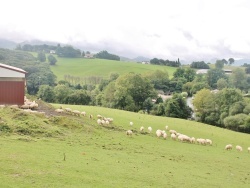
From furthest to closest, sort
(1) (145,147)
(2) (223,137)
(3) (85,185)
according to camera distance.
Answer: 1. (2) (223,137)
2. (1) (145,147)
3. (3) (85,185)

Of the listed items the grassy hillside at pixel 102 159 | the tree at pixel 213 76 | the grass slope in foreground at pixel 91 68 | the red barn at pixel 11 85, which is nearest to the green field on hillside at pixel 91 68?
the grass slope in foreground at pixel 91 68

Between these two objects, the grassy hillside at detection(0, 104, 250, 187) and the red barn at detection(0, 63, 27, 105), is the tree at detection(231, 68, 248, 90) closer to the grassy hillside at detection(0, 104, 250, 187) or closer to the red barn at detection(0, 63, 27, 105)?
the grassy hillside at detection(0, 104, 250, 187)

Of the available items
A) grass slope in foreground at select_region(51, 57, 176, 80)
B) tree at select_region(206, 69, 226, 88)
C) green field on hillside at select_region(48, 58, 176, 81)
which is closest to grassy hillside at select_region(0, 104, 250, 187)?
tree at select_region(206, 69, 226, 88)

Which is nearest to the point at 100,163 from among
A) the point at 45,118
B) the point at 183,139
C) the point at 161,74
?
the point at 45,118

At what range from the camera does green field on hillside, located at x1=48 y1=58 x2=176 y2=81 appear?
522 feet

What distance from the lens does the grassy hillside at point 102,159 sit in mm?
15277

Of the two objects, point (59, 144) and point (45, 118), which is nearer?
point (59, 144)

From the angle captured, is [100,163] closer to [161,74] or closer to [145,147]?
[145,147]

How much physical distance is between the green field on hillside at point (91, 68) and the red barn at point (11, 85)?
118 metres

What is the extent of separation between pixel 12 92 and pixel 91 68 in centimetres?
13873

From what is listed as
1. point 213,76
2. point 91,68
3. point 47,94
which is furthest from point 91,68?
point 47,94

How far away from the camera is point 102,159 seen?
19.6 metres

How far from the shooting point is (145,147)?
25.8 metres

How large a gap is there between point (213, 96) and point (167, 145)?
5898 cm
